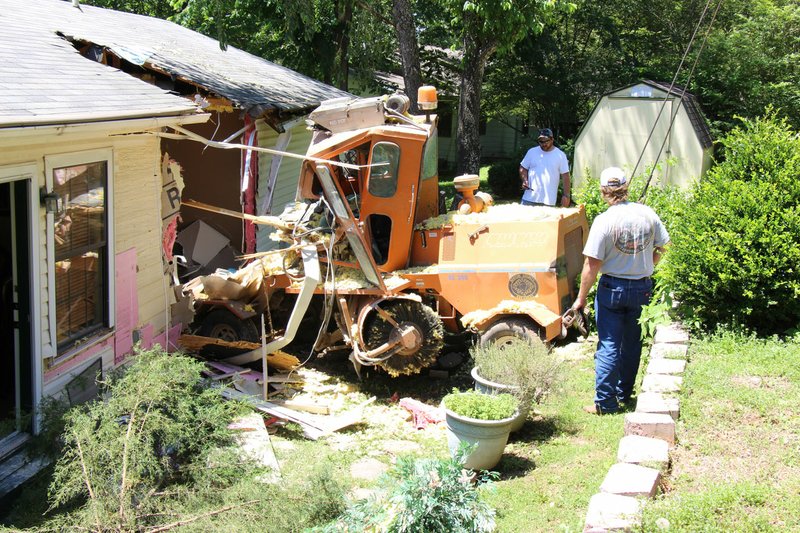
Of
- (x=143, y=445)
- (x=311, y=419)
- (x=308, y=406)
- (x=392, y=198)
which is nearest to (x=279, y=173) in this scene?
(x=392, y=198)

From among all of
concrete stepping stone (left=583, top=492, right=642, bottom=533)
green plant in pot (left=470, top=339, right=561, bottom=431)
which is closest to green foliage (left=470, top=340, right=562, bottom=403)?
Answer: green plant in pot (left=470, top=339, right=561, bottom=431)

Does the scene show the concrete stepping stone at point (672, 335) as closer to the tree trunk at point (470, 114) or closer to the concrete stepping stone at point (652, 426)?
the concrete stepping stone at point (652, 426)

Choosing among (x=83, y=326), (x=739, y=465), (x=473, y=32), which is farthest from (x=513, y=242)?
(x=473, y=32)

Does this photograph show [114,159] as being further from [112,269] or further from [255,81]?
[255,81]

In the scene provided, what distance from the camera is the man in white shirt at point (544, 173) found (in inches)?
417

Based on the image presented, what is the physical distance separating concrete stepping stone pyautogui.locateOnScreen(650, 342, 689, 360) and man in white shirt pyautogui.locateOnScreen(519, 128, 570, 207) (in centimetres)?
380

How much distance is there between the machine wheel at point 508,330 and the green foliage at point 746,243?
4.65 ft

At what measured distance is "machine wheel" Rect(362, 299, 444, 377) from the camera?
7871mm

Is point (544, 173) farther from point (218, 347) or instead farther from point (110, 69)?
point (110, 69)

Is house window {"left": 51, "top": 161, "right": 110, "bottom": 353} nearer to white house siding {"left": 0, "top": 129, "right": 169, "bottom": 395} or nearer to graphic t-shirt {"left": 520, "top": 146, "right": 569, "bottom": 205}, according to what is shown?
white house siding {"left": 0, "top": 129, "right": 169, "bottom": 395}

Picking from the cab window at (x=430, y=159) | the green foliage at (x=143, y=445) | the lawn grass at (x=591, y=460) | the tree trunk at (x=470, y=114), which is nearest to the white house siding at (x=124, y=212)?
the green foliage at (x=143, y=445)

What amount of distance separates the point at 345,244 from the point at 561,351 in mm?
2653

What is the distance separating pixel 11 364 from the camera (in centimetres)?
677

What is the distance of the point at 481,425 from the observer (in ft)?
18.9
